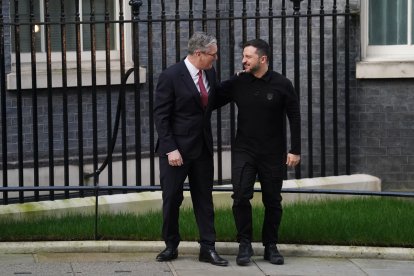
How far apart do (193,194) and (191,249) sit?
52cm

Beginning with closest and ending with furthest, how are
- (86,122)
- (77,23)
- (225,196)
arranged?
1. (77,23)
2. (225,196)
3. (86,122)

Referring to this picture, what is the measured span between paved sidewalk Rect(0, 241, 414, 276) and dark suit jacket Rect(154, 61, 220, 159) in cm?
88

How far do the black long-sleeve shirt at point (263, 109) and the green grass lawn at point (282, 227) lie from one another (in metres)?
0.98

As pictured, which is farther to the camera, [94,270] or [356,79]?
[356,79]

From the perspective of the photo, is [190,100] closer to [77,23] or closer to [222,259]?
[222,259]

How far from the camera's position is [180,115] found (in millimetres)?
8945

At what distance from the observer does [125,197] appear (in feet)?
36.0

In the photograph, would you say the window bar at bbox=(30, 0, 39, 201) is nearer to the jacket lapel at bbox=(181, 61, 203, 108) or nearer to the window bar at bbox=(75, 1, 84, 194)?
the window bar at bbox=(75, 1, 84, 194)

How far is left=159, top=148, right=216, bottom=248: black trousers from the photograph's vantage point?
8.99 meters

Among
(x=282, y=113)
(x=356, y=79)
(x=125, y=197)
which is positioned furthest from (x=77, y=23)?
(x=356, y=79)

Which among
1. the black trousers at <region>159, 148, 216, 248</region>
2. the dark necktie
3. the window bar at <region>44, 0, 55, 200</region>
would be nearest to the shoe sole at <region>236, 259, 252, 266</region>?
the black trousers at <region>159, 148, 216, 248</region>

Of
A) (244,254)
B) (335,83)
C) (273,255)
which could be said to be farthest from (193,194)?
(335,83)

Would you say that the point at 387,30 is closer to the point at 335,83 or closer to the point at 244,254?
the point at 335,83

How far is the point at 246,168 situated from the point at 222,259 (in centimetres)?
72
